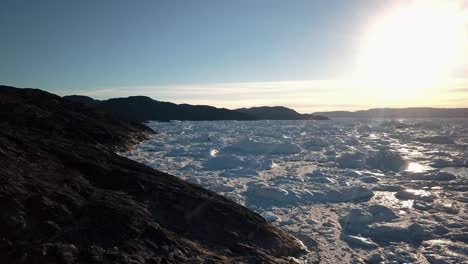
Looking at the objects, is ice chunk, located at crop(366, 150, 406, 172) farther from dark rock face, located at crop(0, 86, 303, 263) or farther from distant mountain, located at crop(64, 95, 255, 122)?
distant mountain, located at crop(64, 95, 255, 122)

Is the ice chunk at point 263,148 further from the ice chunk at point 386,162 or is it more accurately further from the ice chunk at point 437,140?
the ice chunk at point 437,140

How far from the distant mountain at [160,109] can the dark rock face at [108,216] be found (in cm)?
5884

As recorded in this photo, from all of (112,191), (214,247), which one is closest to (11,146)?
(112,191)

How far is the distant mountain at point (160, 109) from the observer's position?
67188 millimetres

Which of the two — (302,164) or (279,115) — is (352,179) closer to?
(302,164)

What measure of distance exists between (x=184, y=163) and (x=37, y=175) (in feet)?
34.9

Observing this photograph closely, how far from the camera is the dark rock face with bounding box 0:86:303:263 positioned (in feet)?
13.9

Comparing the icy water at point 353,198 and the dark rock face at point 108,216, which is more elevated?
the dark rock face at point 108,216

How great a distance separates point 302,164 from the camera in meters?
17.2

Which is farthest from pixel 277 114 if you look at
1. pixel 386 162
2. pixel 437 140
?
pixel 386 162

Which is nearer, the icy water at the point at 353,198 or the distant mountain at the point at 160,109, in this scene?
the icy water at the point at 353,198

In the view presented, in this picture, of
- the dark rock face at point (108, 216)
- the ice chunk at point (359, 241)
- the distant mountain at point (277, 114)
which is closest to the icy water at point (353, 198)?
the ice chunk at point (359, 241)

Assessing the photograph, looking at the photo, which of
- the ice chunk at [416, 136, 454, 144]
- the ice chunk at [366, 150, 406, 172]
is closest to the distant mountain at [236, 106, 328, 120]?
the ice chunk at [416, 136, 454, 144]

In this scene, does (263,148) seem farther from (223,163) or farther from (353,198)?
(353,198)
